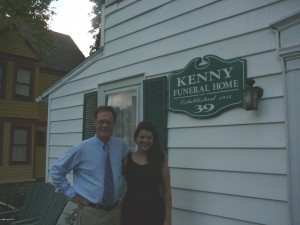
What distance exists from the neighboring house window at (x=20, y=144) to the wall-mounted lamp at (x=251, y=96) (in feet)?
45.6

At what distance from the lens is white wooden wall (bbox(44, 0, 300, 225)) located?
2.86 m

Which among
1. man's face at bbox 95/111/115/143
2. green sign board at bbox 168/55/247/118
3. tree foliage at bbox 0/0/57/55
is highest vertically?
tree foliage at bbox 0/0/57/55

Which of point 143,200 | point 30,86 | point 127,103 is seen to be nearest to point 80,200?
point 143,200

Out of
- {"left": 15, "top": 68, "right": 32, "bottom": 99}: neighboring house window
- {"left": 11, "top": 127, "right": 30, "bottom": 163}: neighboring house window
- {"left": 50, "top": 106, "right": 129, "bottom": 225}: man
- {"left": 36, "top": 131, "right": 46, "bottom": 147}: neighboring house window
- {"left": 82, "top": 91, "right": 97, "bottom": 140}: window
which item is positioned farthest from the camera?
{"left": 36, "top": 131, "right": 46, "bottom": 147}: neighboring house window

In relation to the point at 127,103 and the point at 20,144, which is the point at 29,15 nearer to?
the point at 20,144

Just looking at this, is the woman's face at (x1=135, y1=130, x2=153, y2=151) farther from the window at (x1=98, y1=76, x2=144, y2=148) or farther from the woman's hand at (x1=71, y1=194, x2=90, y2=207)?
the window at (x1=98, y1=76, x2=144, y2=148)

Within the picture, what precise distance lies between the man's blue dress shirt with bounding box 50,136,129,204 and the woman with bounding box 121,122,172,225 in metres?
0.13

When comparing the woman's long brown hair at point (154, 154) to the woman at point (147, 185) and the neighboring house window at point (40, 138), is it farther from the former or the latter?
the neighboring house window at point (40, 138)

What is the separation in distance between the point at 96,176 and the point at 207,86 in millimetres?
1381

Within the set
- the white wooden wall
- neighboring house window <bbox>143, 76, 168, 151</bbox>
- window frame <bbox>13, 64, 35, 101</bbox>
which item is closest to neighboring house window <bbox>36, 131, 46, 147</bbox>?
window frame <bbox>13, 64, 35, 101</bbox>

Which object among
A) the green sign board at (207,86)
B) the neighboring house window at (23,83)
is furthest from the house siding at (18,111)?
the green sign board at (207,86)

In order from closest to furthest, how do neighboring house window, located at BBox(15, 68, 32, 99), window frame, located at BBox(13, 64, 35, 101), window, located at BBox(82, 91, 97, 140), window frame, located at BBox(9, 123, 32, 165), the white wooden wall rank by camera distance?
the white wooden wall → window, located at BBox(82, 91, 97, 140) → window frame, located at BBox(9, 123, 32, 165) → window frame, located at BBox(13, 64, 35, 101) → neighboring house window, located at BBox(15, 68, 32, 99)

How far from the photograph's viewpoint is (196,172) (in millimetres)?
3490

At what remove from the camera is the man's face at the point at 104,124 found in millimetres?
3066
